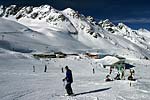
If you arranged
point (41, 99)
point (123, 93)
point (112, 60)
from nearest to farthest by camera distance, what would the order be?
1. point (41, 99)
2. point (123, 93)
3. point (112, 60)

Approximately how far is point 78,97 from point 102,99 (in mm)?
1429

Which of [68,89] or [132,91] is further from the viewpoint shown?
[132,91]

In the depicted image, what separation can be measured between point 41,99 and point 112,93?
15.8ft

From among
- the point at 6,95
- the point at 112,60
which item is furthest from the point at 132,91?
the point at 112,60

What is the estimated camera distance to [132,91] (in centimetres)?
2027

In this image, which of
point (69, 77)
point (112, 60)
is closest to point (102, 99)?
point (69, 77)

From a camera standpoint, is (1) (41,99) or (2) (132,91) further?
(2) (132,91)

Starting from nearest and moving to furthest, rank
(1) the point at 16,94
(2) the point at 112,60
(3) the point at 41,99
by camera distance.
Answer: (3) the point at 41,99 → (1) the point at 16,94 → (2) the point at 112,60

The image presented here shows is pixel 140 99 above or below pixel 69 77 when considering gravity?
below

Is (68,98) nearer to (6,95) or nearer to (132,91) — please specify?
(6,95)

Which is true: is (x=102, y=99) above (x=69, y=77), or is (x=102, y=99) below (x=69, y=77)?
below

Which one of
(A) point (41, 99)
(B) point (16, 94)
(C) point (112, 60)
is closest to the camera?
(A) point (41, 99)

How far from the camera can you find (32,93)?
61.0 ft

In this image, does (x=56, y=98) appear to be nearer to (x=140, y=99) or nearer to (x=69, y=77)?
(x=69, y=77)
